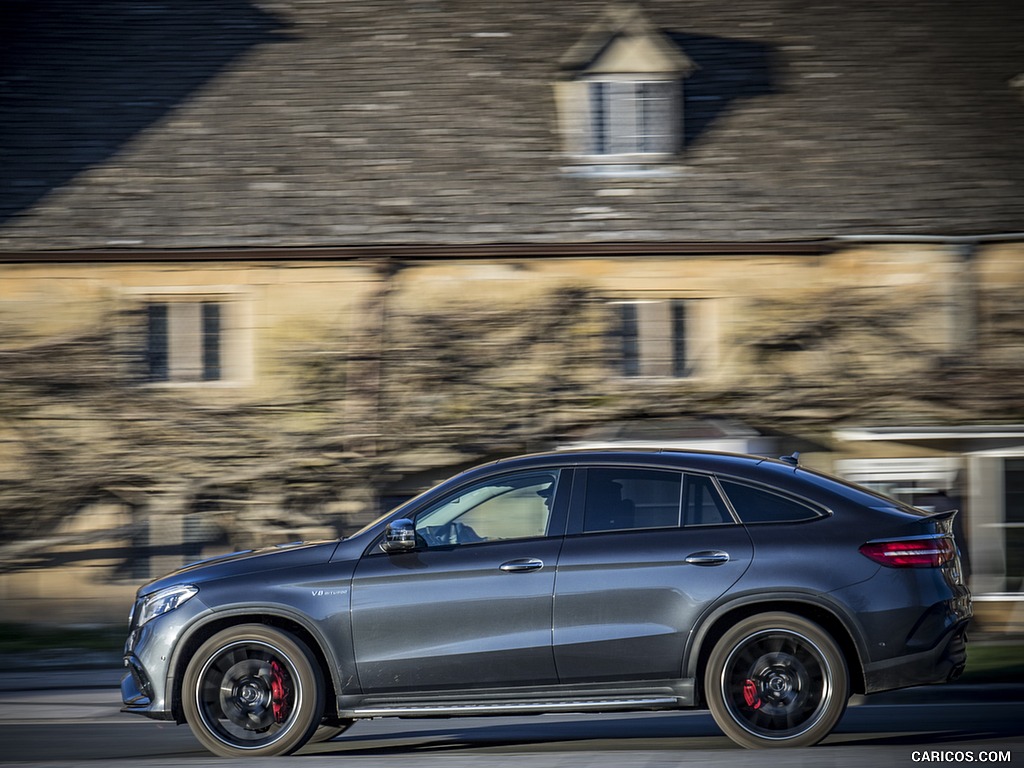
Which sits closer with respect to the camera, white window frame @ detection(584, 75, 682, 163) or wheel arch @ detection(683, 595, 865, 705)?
wheel arch @ detection(683, 595, 865, 705)

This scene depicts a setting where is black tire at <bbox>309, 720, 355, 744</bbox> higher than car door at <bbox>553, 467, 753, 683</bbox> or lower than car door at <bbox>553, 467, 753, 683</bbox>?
lower

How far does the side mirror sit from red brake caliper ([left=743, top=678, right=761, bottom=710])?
199 cm

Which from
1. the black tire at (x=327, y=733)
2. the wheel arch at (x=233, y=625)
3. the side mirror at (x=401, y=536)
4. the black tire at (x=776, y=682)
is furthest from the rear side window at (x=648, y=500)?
the black tire at (x=327, y=733)

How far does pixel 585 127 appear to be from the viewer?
1744cm

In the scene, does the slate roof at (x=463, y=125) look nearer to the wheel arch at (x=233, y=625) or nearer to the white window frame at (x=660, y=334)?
the white window frame at (x=660, y=334)

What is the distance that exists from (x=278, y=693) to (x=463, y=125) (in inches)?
459

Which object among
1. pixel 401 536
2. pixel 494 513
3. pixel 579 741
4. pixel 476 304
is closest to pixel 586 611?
pixel 494 513

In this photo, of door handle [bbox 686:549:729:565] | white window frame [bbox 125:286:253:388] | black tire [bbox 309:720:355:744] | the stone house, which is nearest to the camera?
door handle [bbox 686:549:729:565]

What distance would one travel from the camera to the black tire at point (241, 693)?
718 cm

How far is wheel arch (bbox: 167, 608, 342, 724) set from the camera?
23.6 ft

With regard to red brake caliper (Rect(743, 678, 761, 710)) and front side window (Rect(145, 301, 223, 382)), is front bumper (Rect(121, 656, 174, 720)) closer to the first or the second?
red brake caliper (Rect(743, 678, 761, 710))

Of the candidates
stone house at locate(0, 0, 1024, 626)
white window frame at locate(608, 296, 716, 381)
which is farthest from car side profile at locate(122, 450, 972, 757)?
white window frame at locate(608, 296, 716, 381)

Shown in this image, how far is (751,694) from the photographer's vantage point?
276 inches

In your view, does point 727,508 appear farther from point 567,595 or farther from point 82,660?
point 82,660
